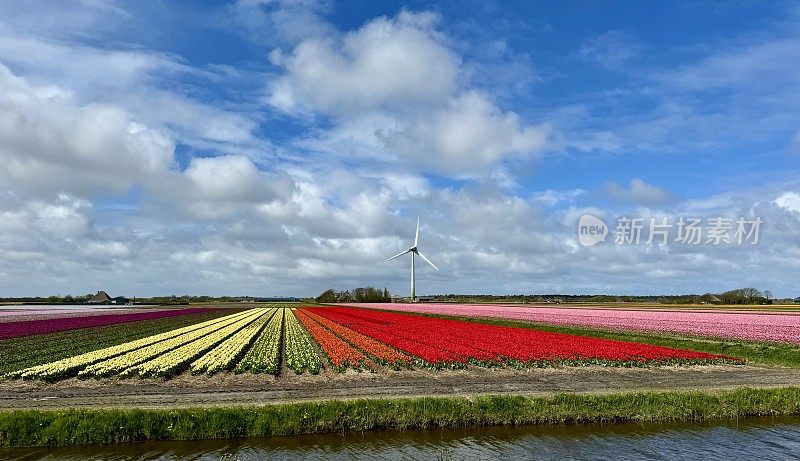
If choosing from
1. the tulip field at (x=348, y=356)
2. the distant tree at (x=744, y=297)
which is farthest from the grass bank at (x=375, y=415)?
the distant tree at (x=744, y=297)

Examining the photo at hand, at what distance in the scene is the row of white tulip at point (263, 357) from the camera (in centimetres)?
2722

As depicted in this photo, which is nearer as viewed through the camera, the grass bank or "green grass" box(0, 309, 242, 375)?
the grass bank

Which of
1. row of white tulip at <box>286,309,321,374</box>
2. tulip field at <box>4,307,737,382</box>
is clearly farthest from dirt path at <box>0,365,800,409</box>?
row of white tulip at <box>286,309,321,374</box>

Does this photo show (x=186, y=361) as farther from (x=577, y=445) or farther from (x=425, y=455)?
(x=577, y=445)

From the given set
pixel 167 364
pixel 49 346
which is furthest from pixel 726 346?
pixel 49 346

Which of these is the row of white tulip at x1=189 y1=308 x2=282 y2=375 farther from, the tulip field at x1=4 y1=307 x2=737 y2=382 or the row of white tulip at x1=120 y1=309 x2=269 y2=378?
the row of white tulip at x1=120 y1=309 x2=269 y2=378

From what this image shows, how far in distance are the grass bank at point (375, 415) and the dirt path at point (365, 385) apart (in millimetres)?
2416

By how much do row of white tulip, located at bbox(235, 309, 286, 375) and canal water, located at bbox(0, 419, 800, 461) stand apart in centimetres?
1112

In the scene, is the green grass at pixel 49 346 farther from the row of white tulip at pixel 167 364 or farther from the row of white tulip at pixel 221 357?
the row of white tulip at pixel 221 357

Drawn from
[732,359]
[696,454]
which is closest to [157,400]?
[696,454]

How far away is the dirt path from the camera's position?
2055cm

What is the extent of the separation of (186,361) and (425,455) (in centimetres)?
1979

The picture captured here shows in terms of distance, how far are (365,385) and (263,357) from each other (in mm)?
10660

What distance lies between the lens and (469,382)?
965 inches
